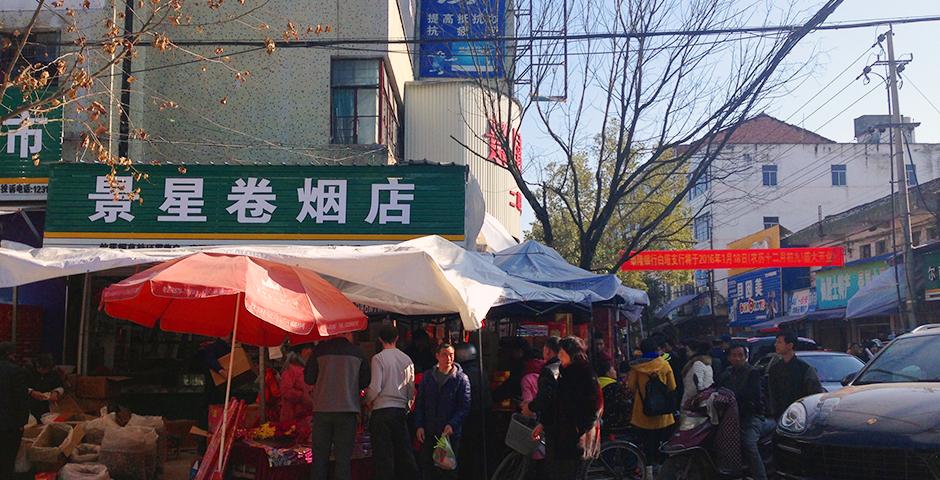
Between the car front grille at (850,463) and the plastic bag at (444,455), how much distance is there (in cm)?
296

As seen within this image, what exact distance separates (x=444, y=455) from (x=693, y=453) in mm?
2561

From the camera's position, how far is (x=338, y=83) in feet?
53.5

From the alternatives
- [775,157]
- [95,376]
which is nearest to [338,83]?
[95,376]

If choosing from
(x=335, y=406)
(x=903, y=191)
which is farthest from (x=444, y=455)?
(x=903, y=191)

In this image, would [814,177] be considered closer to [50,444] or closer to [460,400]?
[460,400]

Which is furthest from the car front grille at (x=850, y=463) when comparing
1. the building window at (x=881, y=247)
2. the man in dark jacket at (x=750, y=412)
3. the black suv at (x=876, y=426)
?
the building window at (x=881, y=247)

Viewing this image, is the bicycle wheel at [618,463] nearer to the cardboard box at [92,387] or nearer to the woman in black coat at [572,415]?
the woman in black coat at [572,415]

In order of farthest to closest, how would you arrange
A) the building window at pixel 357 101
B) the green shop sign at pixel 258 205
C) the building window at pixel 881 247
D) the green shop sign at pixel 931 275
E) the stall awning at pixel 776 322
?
the stall awning at pixel 776 322
the building window at pixel 881 247
the green shop sign at pixel 931 275
the building window at pixel 357 101
the green shop sign at pixel 258 205

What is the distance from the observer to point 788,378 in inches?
361

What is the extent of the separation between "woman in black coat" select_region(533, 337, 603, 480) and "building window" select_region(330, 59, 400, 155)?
9726mm

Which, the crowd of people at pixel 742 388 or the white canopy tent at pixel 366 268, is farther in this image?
the crowd of people at pixel 742 388

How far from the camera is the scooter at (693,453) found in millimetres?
8508

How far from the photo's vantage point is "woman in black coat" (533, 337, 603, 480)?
7082mm

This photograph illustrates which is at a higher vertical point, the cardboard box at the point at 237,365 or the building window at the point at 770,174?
the building window at the point at 770,174
